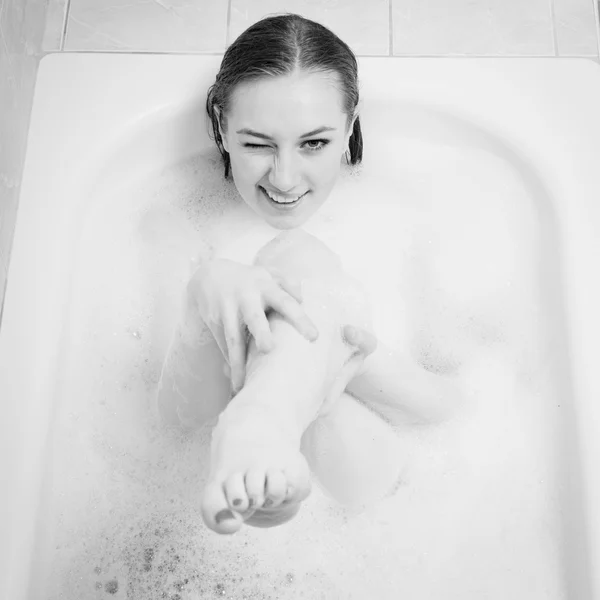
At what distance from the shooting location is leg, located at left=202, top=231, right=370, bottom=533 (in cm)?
90

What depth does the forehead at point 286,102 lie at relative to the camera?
123cm

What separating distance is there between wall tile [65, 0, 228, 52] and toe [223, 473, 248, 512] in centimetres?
92

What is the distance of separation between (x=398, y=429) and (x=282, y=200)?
0.39 metres

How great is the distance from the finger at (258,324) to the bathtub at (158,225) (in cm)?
34

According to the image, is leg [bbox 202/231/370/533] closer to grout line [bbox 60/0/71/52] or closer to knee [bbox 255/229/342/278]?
knee [bbox 255/229/342/278]

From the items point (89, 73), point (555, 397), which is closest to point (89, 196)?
point (89, 73)

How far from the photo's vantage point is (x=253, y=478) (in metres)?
0.90

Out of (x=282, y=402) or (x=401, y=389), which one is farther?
(x=401, y=389)

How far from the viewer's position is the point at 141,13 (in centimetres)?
161

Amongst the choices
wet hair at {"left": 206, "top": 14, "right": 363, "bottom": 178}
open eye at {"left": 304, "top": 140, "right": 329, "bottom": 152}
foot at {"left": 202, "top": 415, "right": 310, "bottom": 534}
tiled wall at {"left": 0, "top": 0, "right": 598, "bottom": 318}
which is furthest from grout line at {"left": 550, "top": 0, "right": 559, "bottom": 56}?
foot at {"left": 202, "top": 415, "right": 310, "bottom": 534}

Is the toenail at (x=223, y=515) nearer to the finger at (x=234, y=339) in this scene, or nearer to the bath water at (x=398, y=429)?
the finger at (x=234, y=339)

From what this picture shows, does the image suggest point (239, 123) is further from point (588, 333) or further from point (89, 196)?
point (588, 333)

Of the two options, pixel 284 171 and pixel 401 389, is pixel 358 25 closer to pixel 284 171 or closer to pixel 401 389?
pixel 284 171

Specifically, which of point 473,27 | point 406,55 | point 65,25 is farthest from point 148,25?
point 473,27
